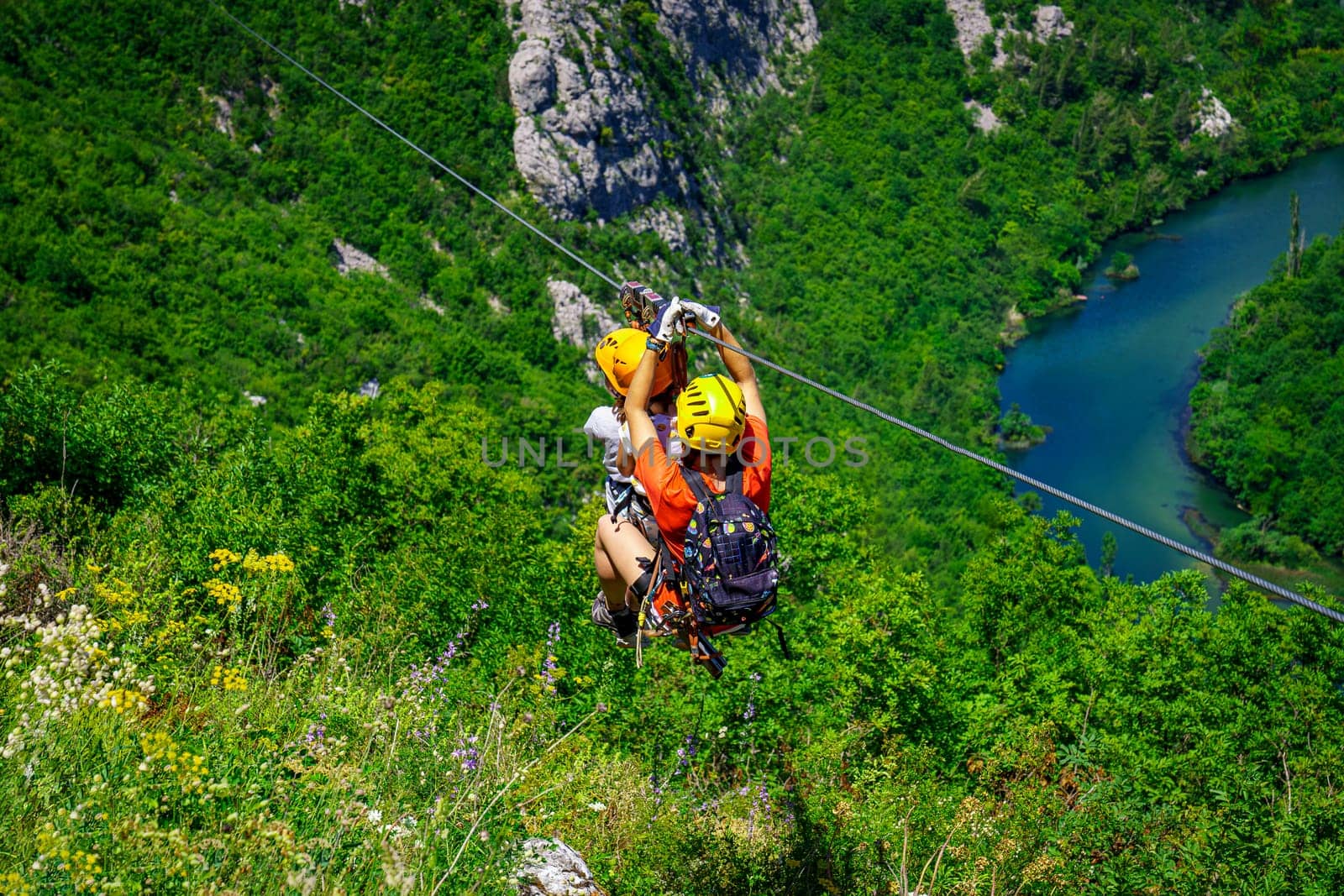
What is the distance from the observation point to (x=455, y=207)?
54188 mm

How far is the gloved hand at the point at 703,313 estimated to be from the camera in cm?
518

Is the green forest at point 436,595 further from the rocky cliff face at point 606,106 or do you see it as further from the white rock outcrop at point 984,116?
the white rock outcrop at point 984,116

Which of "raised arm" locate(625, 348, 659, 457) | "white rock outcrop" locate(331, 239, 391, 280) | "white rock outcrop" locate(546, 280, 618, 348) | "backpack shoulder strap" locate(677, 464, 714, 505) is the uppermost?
"raised arm" locate(625, 348, 659, 457)

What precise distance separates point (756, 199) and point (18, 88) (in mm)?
47919

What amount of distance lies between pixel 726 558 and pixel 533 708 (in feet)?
8.72

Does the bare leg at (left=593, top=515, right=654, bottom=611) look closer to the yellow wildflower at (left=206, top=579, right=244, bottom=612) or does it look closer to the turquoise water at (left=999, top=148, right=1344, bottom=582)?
the yellow wildflower at (left=206, top=579, right=244, bottom=612)

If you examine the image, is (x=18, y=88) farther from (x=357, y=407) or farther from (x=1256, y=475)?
(x=1256, y=475)

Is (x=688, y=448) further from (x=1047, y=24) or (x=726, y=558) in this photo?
(x=1047, y=24)

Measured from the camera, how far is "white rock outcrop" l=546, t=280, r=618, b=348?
5366cm

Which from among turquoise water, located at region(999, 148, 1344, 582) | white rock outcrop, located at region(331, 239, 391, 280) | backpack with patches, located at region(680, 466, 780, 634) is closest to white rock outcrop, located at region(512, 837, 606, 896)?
backpack with patches, located at region(680, 466, 780, 634)

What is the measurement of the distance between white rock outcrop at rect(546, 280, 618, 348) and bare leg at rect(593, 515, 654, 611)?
47.5 meters

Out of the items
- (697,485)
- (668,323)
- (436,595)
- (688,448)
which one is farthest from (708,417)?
(436,595)

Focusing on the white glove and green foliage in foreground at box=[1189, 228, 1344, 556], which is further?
green foliage in foreground at box=[1189, 228, 1344, 556]

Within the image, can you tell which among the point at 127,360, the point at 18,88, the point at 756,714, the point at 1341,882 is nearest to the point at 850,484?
the point at 756,714
